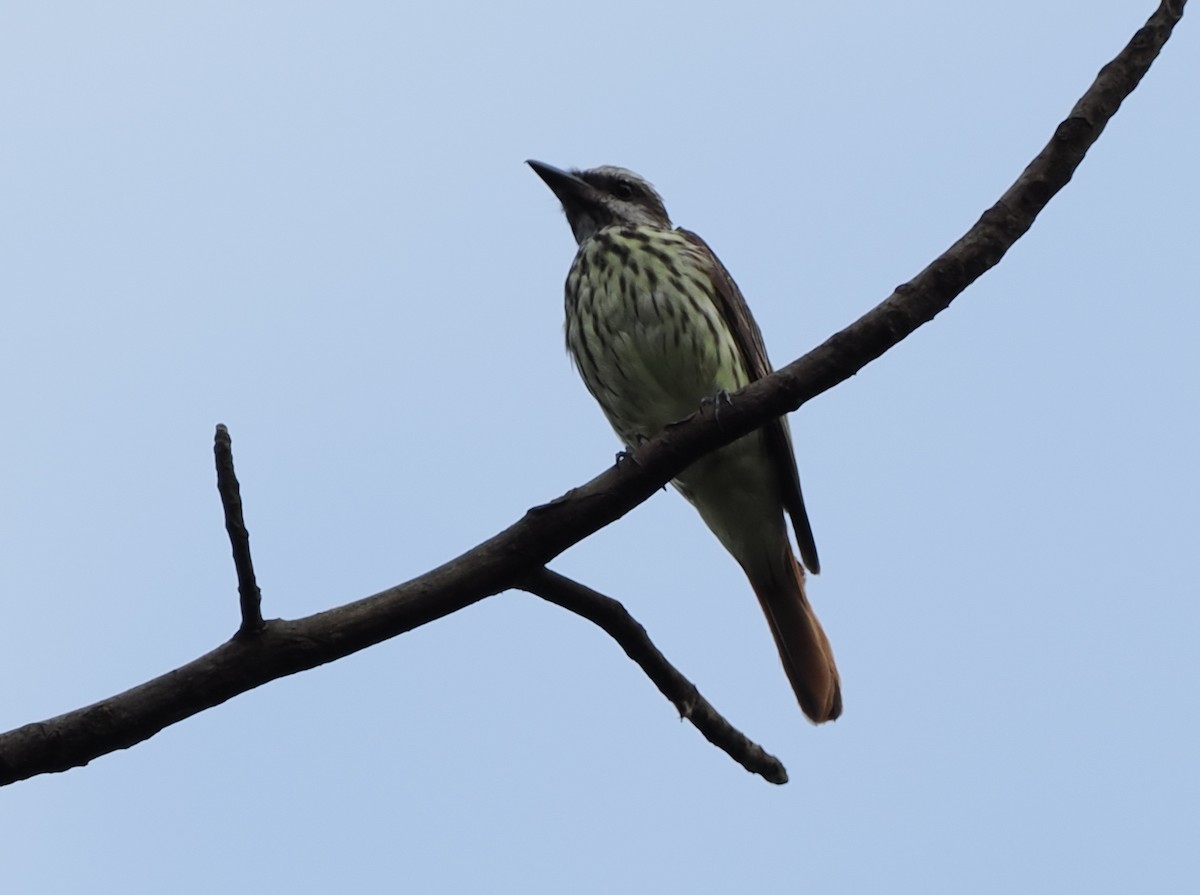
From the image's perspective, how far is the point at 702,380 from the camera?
551cm

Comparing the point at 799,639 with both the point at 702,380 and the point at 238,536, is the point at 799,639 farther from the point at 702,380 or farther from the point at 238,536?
the point at 238,536

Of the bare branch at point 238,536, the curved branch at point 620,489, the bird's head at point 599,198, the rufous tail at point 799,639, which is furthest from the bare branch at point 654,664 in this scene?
the bird's head at point 599,198

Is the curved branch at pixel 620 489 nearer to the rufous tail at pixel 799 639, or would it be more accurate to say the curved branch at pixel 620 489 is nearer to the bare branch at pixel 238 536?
the bare branch at pixel 238 536

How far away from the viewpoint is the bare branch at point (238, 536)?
9.98ft

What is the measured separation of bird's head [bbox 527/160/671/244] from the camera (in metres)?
6.59

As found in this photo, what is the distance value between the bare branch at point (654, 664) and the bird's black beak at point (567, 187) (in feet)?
10.2

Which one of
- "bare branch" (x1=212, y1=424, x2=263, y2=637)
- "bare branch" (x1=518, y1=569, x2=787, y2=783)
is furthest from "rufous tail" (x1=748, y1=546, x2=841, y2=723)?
"bare branch" (x1=212, y1=424, x2=263, y2=637)

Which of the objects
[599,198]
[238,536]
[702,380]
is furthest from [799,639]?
[238,536]

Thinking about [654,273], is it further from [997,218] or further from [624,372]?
[997,218]

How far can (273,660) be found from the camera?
329 centimetres

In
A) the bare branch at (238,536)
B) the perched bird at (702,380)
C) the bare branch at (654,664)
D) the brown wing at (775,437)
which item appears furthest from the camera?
the brown wing at (775,437)

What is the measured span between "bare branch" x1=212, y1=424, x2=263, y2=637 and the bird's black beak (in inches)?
149

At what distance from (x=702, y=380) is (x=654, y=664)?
5.71ft

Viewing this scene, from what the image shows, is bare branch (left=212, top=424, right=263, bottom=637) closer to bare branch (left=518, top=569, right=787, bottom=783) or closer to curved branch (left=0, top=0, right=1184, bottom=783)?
curved branch (left=0, top=0, right=1184, bottom=783)
